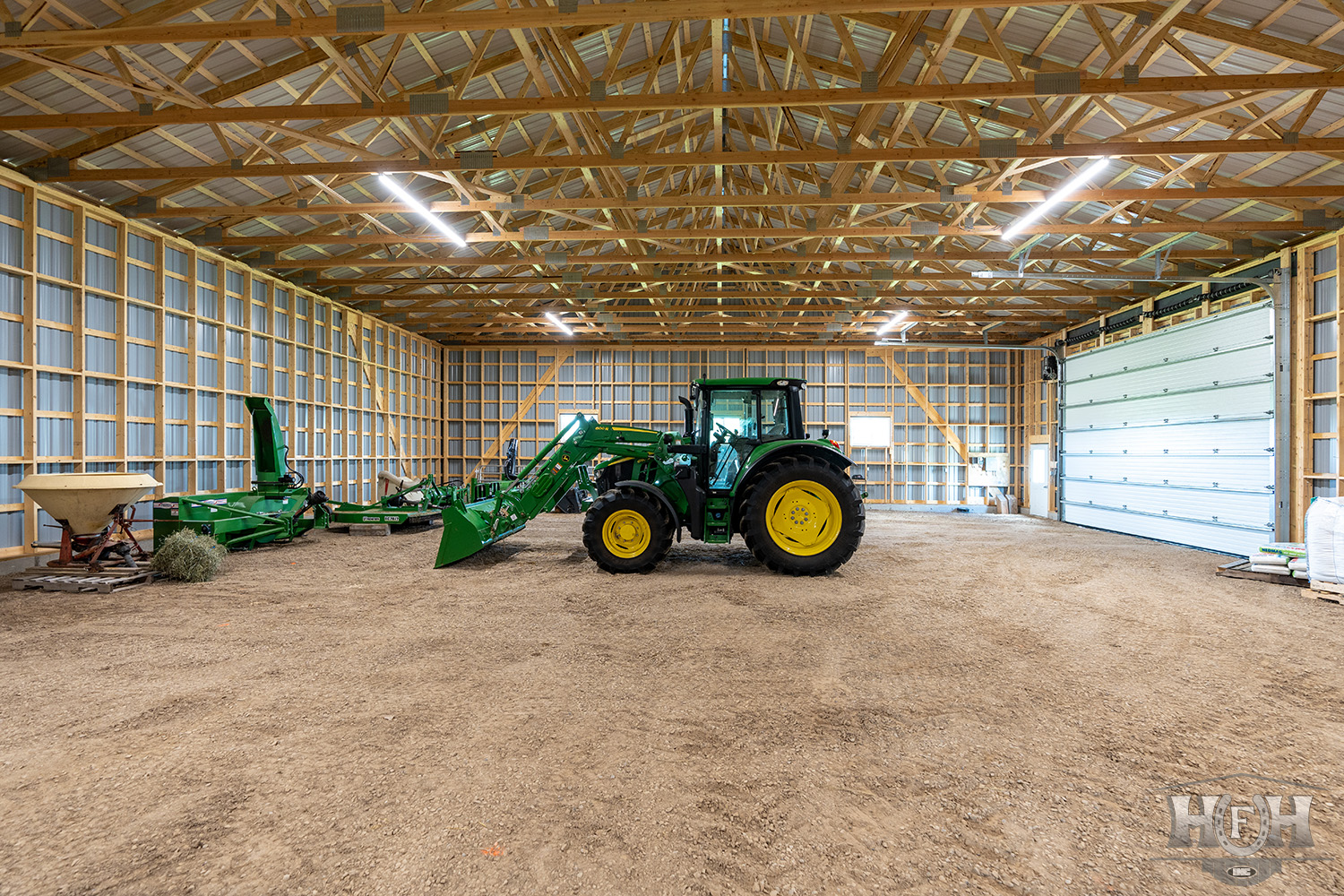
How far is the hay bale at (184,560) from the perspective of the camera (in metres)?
8.57

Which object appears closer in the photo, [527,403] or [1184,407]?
[1184,407]

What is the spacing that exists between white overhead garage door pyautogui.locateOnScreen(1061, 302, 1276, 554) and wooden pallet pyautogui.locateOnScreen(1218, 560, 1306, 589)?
2.40 metres

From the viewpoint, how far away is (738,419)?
380 inches

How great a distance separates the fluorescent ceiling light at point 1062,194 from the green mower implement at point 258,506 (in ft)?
43.4

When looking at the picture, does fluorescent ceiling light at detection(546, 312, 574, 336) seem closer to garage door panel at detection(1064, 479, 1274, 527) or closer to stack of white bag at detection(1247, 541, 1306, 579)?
garage door panel at detection(1064, 479, 1274, 527)

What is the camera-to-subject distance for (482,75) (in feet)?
31.8

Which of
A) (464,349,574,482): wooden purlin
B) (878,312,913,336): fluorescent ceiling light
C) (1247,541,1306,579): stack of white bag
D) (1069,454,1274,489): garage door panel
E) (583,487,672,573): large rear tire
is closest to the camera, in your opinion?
(1247,541,1306,579): stack of white bag

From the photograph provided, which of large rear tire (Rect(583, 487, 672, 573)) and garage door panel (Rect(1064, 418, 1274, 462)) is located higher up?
garage door panel (Rect(1064, 418, 1274, 462))

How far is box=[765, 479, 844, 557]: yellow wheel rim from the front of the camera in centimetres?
905

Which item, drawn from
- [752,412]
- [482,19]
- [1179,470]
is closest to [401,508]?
[752,412]

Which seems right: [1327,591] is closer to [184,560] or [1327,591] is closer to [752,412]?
[752,412]

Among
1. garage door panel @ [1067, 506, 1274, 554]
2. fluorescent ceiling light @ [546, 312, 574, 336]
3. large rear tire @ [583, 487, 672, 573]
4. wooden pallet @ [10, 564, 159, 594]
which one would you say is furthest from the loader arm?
garage door panel @ [1067, 506, 1274, 554]

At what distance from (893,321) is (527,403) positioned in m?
12.6

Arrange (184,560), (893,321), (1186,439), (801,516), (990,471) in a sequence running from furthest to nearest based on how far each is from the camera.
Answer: (990,471), (893,321), (1186,439), (801,516), (184,560)
